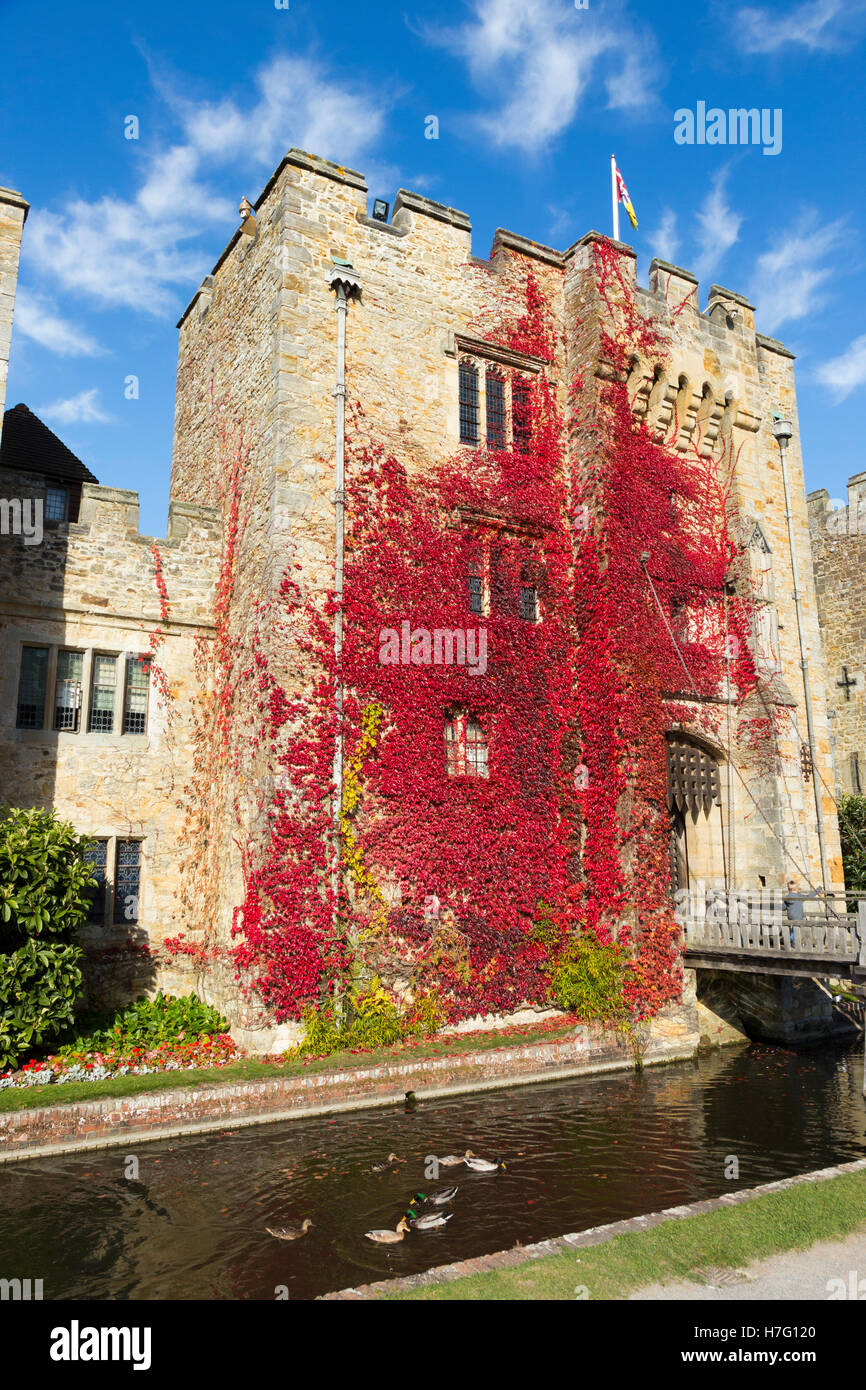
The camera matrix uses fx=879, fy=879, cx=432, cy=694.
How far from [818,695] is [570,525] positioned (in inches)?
300

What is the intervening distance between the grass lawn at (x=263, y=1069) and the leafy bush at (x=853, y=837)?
11.7 m

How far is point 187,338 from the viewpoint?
21625mm

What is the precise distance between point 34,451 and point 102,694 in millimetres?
5050

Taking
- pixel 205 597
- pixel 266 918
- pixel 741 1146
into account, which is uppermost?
pixel 205 597

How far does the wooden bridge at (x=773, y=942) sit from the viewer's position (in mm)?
13289

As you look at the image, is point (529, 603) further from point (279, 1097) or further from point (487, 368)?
point (279, 1097)

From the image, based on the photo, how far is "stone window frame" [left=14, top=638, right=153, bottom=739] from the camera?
1504cm

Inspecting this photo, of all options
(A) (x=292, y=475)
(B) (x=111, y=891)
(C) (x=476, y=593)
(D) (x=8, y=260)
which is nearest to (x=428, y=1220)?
(B) (x=111, y=891)

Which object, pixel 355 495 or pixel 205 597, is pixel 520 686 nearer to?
pixel 355 495

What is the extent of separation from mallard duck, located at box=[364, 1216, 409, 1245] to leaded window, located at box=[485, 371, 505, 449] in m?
14.5

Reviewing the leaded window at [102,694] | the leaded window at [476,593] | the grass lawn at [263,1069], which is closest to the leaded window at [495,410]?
the leaded window at [476,593]

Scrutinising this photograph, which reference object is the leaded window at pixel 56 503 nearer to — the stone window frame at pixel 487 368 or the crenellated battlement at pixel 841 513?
the stone window frame at pixel 487 368
